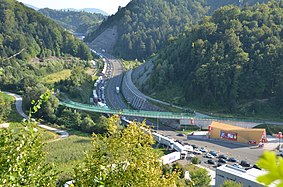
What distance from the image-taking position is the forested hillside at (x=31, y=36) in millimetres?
74062

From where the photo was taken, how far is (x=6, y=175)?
4.84 meters

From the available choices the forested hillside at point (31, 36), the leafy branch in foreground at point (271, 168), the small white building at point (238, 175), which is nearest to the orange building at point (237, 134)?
the small white building at point (238, 175)

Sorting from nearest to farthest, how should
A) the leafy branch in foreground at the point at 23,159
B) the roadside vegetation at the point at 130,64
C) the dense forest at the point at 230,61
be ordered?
1. the leafy branch in foreground at the point at 23,159
2. the dense forest at the point at 230,61
3. the roadside vegetation at the point at 130,64

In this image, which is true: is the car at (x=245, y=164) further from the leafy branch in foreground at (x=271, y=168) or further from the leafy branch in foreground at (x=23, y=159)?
the leafy branch in foreground at (x=271, y=168)

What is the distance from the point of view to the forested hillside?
243ft

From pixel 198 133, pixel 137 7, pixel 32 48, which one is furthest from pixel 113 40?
pixel 198 133

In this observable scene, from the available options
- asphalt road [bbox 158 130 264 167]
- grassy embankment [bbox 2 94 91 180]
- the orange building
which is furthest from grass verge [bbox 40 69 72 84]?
the orange building

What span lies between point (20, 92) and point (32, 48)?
87.3 feet

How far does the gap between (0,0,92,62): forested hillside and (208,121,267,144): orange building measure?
155 ft

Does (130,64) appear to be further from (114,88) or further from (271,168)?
(271,168)

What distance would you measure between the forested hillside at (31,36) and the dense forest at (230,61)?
32122 mm

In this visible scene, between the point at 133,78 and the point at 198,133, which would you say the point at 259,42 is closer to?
the point at 198,133

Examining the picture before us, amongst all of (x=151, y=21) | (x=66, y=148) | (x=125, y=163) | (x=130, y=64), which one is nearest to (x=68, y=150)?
(x=66, y=148)

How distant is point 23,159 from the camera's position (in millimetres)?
5324
